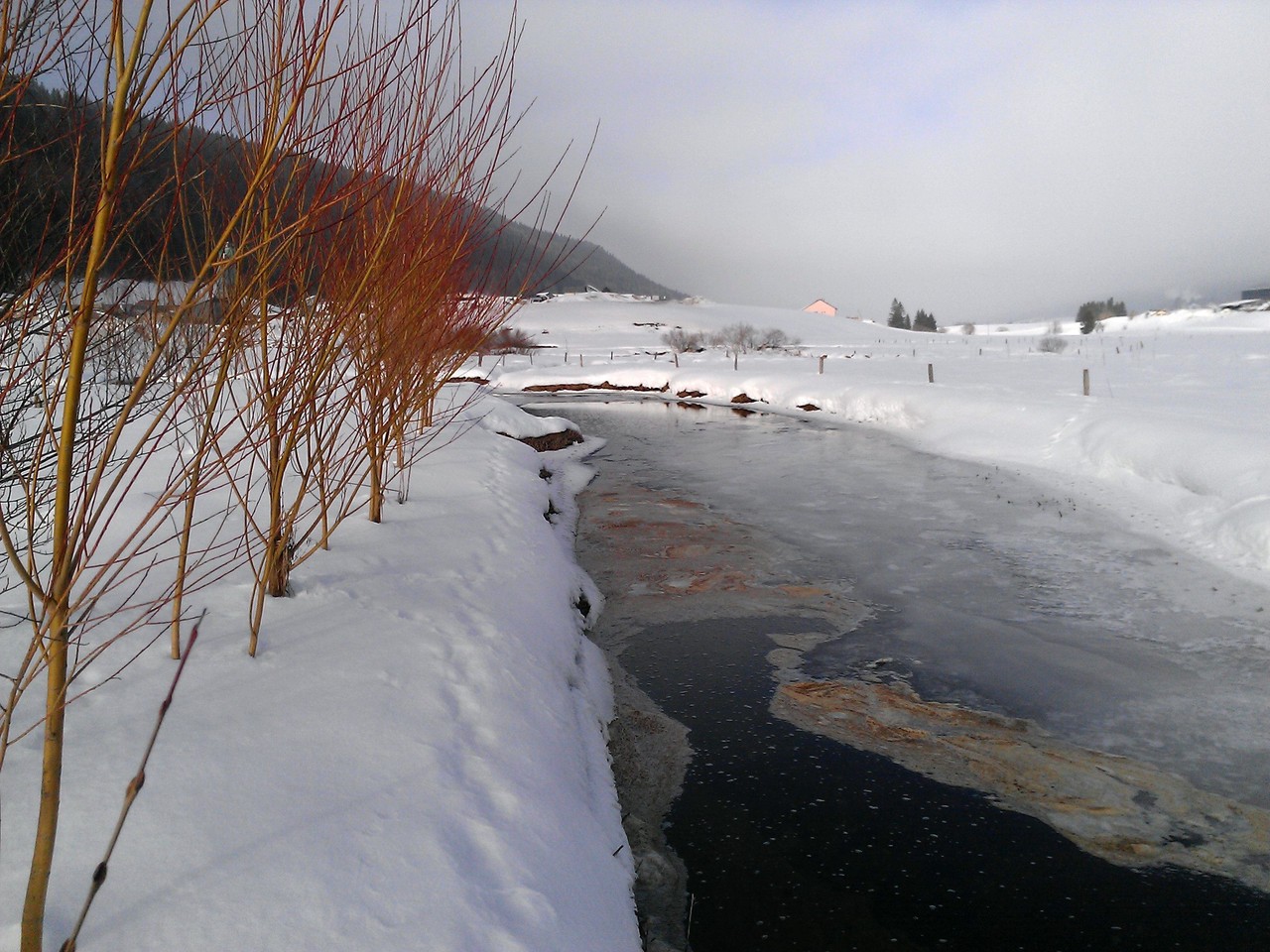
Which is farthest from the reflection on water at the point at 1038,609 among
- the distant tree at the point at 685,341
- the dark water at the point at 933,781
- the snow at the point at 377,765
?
the distant tree at the point at 685,341

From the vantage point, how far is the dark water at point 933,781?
3.07 m

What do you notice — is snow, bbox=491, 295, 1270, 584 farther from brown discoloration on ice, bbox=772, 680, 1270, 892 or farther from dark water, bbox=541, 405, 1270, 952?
brown discoloration on ice, bbox=772, 680, 1270, 892

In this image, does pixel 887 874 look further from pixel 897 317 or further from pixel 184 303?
pixel 897 317

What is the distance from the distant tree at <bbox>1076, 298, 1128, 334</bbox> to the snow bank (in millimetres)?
69673

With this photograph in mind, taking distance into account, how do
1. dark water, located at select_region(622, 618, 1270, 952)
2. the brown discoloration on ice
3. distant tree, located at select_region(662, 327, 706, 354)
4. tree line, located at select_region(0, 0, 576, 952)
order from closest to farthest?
tree line, located at select_region(0, 0, 576, 952), dark water, located at select_region(622, 618, 1270, 952), the brown discoloration on ice, distant tree, located at select_region(662, 327, 706, 354)

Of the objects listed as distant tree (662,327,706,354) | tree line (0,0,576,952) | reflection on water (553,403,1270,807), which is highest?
distant tree (662,327,706,354)

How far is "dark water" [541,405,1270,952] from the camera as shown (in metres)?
3.07

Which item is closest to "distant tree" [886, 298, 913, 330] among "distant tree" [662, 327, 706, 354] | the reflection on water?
"distant tree" [662, 327, 706, 354]

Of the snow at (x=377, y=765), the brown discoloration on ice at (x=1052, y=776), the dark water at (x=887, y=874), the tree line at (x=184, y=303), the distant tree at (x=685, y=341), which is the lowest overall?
the dark water at (x=887, y=874)

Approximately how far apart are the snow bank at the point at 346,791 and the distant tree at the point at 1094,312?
6967cm

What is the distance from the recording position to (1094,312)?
73.3m

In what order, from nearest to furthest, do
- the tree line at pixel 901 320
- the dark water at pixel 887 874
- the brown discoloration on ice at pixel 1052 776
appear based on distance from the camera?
the dark water at pixel 887 874 < the brown discoloration on ice at pixel 1052 776 < the tree line at pixel 901 320

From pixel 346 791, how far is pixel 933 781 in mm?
2858

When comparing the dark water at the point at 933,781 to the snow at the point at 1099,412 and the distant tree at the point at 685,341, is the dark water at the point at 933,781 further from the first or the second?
the distant tree at the point at 685,341
